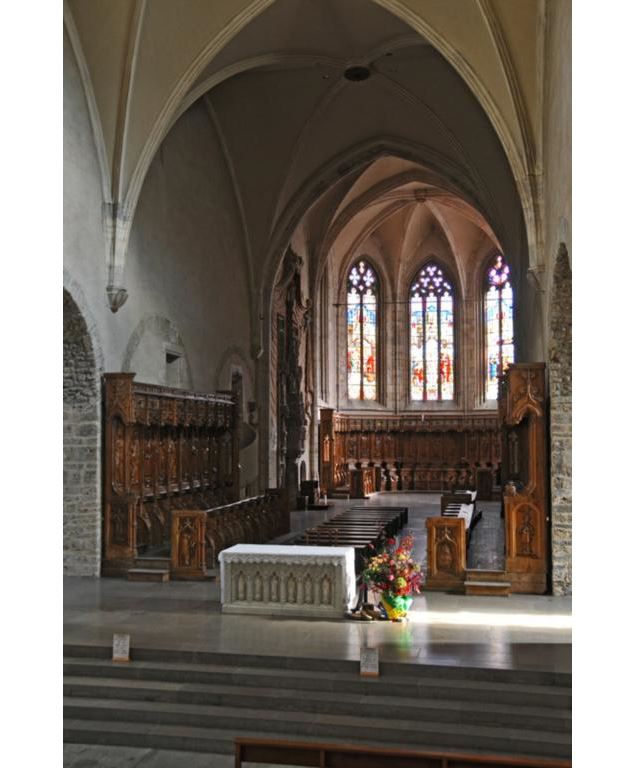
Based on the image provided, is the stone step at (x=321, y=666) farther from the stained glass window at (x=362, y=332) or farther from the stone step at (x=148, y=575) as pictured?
the stained glass window at (x=362, y=332)

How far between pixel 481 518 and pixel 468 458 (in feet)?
30.5

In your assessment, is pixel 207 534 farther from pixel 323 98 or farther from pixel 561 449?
pixel 323 98

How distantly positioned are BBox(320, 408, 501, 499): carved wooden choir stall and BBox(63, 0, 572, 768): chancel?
210 cm

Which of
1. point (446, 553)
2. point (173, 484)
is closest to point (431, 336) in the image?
point (173, 484)

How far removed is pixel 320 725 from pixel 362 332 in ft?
81.6

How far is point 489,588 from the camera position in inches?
423

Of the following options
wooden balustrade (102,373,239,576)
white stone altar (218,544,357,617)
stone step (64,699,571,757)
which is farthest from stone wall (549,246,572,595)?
wooden balustrade (102,373,239,576)

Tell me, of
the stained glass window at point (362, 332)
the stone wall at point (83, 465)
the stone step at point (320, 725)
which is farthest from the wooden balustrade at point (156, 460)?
the stained glass window at point (362, 332)

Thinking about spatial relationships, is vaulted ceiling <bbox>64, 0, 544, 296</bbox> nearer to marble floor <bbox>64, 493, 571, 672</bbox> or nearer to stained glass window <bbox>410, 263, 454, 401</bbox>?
stained glass window <bbox>410, 263, 454, 401</bbox>

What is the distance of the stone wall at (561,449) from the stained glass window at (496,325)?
1937 cm

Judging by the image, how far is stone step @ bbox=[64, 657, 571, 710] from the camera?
709cm

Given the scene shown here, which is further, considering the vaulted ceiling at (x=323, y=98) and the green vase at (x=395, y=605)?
the vaulted ceiling at (x=323, y=98)

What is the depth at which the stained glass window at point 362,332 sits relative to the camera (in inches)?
1225

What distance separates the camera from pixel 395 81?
59.0ft
